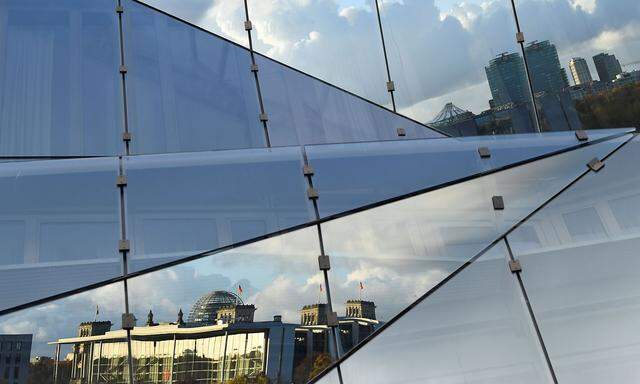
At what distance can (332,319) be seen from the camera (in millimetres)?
7289

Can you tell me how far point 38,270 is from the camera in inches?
288

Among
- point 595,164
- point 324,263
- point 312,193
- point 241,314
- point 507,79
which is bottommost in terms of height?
point 241,314

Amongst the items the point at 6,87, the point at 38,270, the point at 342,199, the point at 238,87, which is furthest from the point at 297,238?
the point at 6,87

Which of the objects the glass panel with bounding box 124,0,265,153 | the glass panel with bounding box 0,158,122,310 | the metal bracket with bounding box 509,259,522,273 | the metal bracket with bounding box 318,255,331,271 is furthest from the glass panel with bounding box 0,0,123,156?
the metal bracket with bounding box 509,259,522,273

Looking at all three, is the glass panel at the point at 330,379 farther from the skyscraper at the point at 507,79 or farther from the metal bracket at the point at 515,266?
the skyscraper at the point at 507,79

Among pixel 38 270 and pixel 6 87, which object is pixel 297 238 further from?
pixel 6 87

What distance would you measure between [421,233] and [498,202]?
0.99m

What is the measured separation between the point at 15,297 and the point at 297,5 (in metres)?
6.72

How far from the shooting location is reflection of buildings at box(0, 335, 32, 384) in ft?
22.1

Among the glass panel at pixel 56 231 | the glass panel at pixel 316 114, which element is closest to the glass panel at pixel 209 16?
the glass panel at pixel 316 114

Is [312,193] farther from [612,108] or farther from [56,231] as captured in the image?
[612,108]

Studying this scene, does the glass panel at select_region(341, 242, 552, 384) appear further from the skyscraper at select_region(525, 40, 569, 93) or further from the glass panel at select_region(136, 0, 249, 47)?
the glass panel at select_region(136, 0, 249, 47)

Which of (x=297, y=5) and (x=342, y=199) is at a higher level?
(x=297, y=5)

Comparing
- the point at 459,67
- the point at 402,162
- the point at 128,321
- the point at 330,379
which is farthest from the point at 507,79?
the point at 128,321
